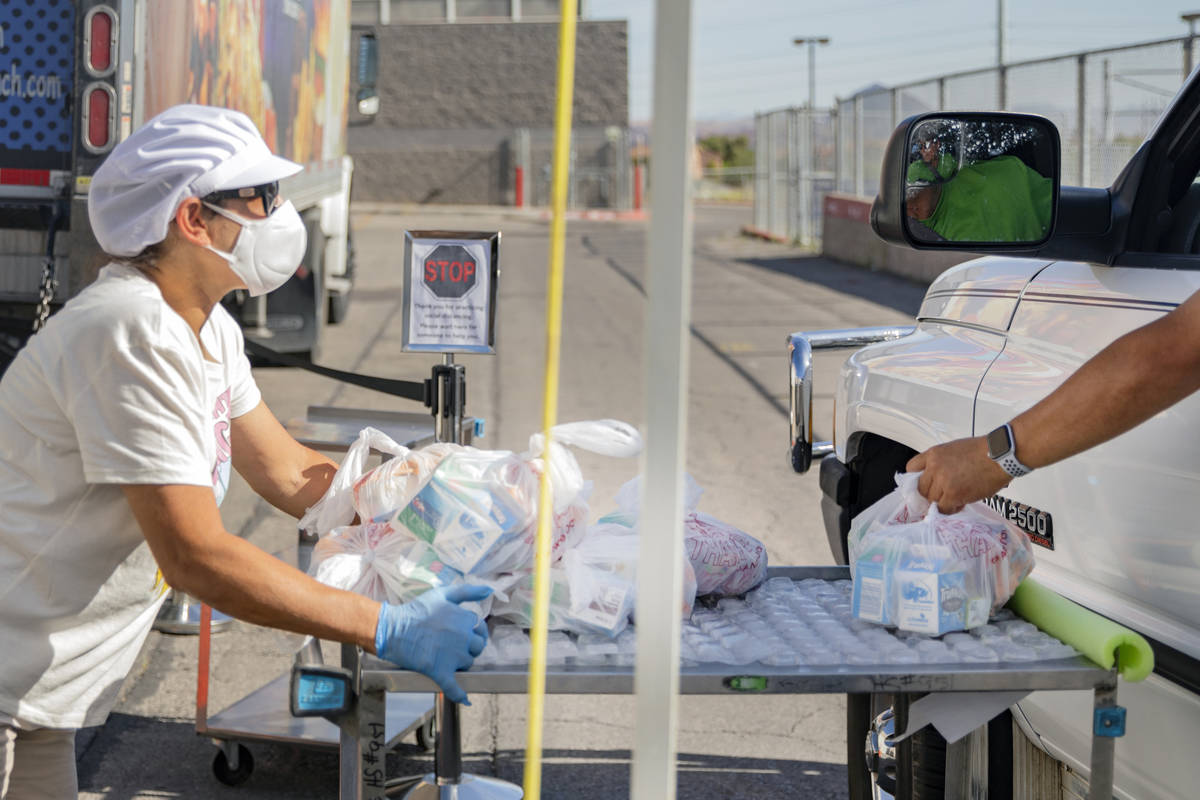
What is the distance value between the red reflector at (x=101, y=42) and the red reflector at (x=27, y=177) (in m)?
0.64

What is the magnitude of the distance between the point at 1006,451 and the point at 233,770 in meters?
2.73

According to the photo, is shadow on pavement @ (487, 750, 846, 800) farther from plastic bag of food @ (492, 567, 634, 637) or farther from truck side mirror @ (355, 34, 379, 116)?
truck side mirror @ (355, 34, 379, 116)

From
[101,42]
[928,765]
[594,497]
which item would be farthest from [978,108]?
[928,765]

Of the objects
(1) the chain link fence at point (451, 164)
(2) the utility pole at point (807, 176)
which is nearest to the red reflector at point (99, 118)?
(2) the utility pole at point (807, 176)

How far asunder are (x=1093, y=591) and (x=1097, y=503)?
176 mm

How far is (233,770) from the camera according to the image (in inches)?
158

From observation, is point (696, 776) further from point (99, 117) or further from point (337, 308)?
point (337, 308)

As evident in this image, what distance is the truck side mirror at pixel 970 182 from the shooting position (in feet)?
8.83

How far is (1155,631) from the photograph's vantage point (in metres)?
2.23

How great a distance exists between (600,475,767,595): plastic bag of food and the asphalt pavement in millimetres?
1483

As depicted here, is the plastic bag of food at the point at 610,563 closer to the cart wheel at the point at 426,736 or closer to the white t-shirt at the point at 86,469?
the white t-shirt at the point at 86,469

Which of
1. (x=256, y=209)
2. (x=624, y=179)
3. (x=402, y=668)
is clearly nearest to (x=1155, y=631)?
(x=402, y=668)

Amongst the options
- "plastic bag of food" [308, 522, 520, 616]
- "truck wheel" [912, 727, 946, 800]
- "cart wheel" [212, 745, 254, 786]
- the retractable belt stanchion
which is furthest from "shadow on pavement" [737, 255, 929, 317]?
"plastic bag of food" [308, 522, 520, 616]

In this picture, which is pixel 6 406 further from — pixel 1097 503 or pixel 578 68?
pixel 578 68
